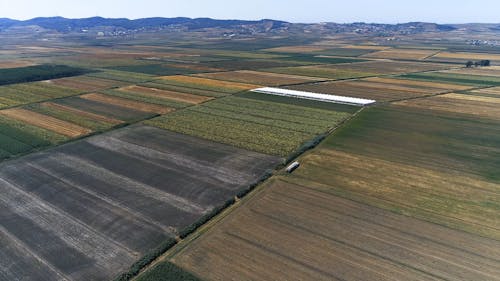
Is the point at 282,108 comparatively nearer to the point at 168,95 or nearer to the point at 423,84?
the point at 168,95

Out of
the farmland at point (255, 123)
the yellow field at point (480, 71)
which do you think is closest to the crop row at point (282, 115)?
the farmland at point (255, 123)

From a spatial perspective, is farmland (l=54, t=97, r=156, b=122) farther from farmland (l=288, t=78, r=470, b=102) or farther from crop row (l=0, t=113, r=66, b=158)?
farmland (l=288, t=78, r=470, b=102)

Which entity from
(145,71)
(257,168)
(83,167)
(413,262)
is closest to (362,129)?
(257,168)

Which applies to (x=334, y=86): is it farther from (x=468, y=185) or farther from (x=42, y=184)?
(x=42, y=184)

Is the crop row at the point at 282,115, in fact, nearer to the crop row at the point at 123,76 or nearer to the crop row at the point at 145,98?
the crop row at the point at 145,98

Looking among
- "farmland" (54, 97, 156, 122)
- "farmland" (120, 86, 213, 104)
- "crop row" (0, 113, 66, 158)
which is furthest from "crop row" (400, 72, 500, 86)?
"crop row" (0, 113, 66, 158)

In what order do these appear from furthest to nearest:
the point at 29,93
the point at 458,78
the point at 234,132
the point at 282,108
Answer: the point at 458,78 < the point at 29,93 < the point at 282,108 < the point at 234,132

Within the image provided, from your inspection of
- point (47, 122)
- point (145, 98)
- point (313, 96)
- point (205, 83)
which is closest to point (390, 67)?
point (313, 96)
